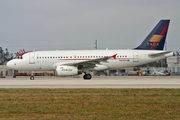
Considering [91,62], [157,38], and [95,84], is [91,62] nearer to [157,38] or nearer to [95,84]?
[95,84]

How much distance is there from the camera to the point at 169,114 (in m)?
8.52

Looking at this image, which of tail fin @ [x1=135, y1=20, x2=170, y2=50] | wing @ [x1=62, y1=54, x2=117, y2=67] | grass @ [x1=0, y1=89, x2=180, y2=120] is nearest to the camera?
grass @ [x1=0, y1=89, x2=180, y2=120]

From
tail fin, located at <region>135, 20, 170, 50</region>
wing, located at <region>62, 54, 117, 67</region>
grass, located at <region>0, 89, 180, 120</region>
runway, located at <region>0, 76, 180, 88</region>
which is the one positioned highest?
tail fin, located at <region>135, 20, 170, 50</region>

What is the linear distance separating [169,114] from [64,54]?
23.4m

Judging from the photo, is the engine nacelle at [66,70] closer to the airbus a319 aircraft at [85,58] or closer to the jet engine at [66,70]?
the jet engine at [66,70]

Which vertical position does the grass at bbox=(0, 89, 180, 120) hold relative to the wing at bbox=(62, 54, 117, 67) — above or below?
below

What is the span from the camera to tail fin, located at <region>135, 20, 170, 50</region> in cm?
3209

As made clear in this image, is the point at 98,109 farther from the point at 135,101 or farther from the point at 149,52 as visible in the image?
the point at 149,52

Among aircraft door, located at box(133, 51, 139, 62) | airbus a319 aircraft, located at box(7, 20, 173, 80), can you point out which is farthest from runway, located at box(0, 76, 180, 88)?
aircraft door, located at box(133, 51, 139, 62)

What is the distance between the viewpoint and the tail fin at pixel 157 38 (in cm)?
3209

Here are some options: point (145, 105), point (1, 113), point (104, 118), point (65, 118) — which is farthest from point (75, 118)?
point (145, 105)

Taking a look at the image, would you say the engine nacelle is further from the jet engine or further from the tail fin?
the tail fin

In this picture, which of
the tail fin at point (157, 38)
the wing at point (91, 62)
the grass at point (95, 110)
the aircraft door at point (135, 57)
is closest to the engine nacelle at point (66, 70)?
the wing at point (91, 62)

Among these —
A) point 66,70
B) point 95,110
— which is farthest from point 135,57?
point 95,110
